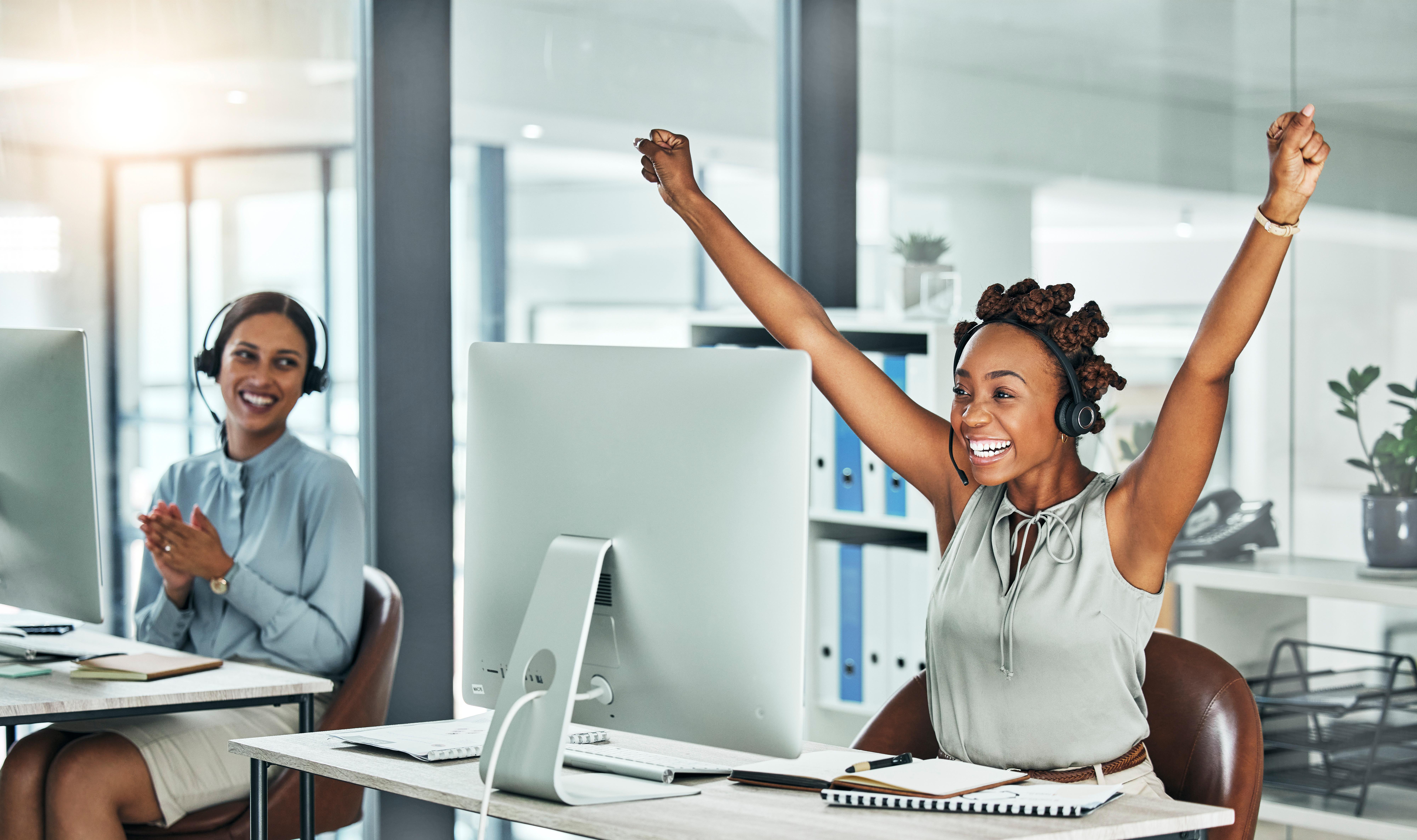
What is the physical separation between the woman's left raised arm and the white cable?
80 cm

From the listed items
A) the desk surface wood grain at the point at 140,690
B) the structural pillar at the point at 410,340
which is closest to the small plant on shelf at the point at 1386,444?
the structural pillar at the point at 410,340

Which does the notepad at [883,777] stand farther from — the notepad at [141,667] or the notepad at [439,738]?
the notepad at [141,667]

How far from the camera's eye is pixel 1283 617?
11.1 ft

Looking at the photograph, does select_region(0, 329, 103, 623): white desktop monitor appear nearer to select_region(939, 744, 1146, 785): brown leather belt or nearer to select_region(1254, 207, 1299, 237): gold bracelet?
select_region(939, 744, 1146, 785): brown leather belt

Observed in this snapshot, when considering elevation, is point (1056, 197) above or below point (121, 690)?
above

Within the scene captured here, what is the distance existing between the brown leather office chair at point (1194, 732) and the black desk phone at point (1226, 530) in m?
1.41

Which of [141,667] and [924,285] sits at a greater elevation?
[924,285]

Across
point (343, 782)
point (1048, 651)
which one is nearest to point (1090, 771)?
point (1048, 651)

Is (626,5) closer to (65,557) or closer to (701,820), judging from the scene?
(65,557)

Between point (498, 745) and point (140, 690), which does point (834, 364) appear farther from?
point (140, 690)

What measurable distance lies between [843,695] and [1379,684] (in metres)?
1.22

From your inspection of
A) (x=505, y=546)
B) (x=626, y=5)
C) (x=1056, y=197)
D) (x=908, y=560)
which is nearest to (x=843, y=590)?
(x=908, y=560)

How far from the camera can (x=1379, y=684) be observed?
3.28 metres

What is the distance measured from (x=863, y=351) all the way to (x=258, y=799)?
6.66 ft
